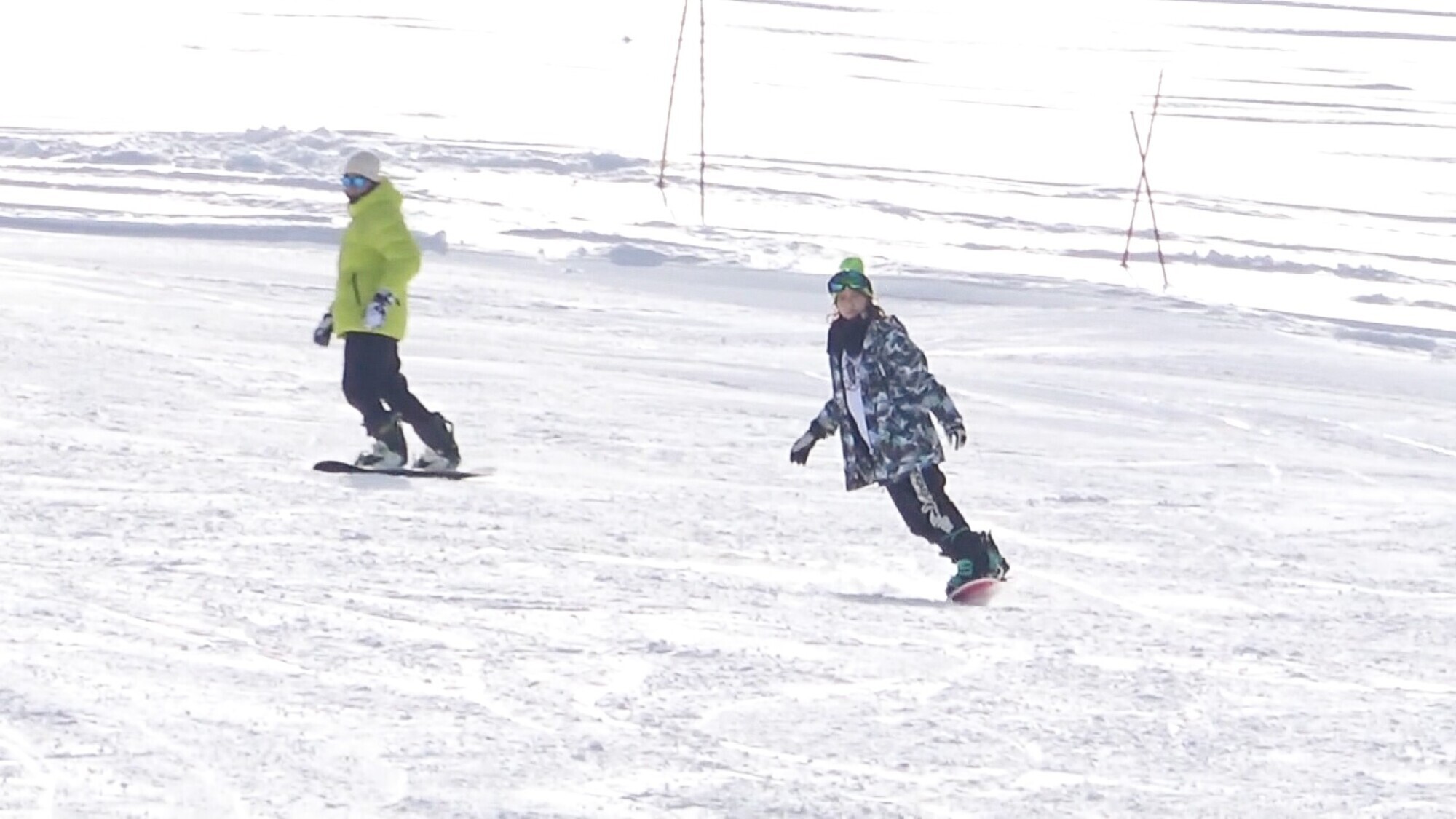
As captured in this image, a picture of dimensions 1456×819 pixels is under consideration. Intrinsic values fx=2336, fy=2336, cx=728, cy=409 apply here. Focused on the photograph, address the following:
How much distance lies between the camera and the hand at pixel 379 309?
8.26m

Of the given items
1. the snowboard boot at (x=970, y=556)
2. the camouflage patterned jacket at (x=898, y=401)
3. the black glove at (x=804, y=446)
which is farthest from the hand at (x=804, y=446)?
the snowboard boot at (x=970, y=556)

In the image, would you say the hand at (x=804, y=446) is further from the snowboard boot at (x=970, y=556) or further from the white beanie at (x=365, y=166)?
the white beanie at (x=365, y=166)

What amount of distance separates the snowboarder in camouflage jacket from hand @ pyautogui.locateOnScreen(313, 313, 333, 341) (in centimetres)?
207

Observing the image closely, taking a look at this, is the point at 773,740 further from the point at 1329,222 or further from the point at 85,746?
the point at 1329,222

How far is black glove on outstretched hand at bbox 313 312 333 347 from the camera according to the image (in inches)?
330

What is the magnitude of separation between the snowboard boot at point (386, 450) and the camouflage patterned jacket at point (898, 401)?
214 centimetres

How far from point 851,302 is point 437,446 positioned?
7.59 feet

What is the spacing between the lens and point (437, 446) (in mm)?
8711

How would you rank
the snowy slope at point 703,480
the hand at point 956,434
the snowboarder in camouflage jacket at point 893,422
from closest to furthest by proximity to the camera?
the snowy slope at point 703,480, the hand at point 956,434, the snowboarder in camouflage jacket at point 893,422

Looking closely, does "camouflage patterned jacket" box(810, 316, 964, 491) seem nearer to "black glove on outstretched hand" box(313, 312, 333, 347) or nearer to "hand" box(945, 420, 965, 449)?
"hand" box(945, 420, 965, 449)

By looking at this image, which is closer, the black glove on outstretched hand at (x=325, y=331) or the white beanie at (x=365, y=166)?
the white beanie at (x=365, y=166)

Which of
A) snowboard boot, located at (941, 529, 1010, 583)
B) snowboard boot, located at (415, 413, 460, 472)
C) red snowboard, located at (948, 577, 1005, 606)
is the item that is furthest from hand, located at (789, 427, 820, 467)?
snowboard boot, located at (415, 413, 460, 472)

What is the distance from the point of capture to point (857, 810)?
4.73 m

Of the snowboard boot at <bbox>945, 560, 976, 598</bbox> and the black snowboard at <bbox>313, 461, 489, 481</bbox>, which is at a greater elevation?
the snowboard boot at <bbox>945, 560, 976, 598</bbox>
